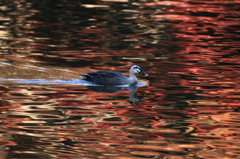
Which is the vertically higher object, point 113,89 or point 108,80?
point 108,80

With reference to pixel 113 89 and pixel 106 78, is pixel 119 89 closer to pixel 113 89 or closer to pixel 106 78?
pixel 113 89

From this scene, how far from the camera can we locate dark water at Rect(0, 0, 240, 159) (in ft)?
33.4

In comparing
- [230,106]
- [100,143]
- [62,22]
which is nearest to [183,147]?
[100,143]

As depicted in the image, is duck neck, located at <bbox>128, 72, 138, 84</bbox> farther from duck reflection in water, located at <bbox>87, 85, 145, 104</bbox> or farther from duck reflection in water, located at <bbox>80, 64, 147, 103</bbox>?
duck reflection in water, located at <bbox>87, 85, 145, 104</bbox>

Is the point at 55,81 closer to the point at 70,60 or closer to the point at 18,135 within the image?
the point at 70,60

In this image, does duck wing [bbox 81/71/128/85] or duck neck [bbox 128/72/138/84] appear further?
duck neck [bbox 128/72/138/84]

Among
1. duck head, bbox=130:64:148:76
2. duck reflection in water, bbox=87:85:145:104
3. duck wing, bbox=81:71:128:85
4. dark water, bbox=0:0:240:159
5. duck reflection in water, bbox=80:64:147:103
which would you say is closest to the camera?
dark water, bbox=0:0:240:159

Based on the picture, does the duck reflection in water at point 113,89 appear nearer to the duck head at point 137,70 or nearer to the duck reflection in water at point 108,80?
the duck reflection in water at point 108,80

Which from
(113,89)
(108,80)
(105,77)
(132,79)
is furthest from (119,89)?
(132,79)

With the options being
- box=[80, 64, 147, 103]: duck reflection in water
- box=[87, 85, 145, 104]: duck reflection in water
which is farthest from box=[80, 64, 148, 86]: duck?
box=[87, 85, 145, 104]: duck reflection in water

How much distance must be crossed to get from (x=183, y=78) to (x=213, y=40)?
7810mm

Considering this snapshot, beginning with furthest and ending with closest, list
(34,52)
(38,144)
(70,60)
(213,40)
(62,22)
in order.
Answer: (62,22), (213,40), (34,52), (70,60), (38,144)

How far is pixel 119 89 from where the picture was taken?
15.6 metres

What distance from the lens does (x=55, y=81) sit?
52.1 feet
